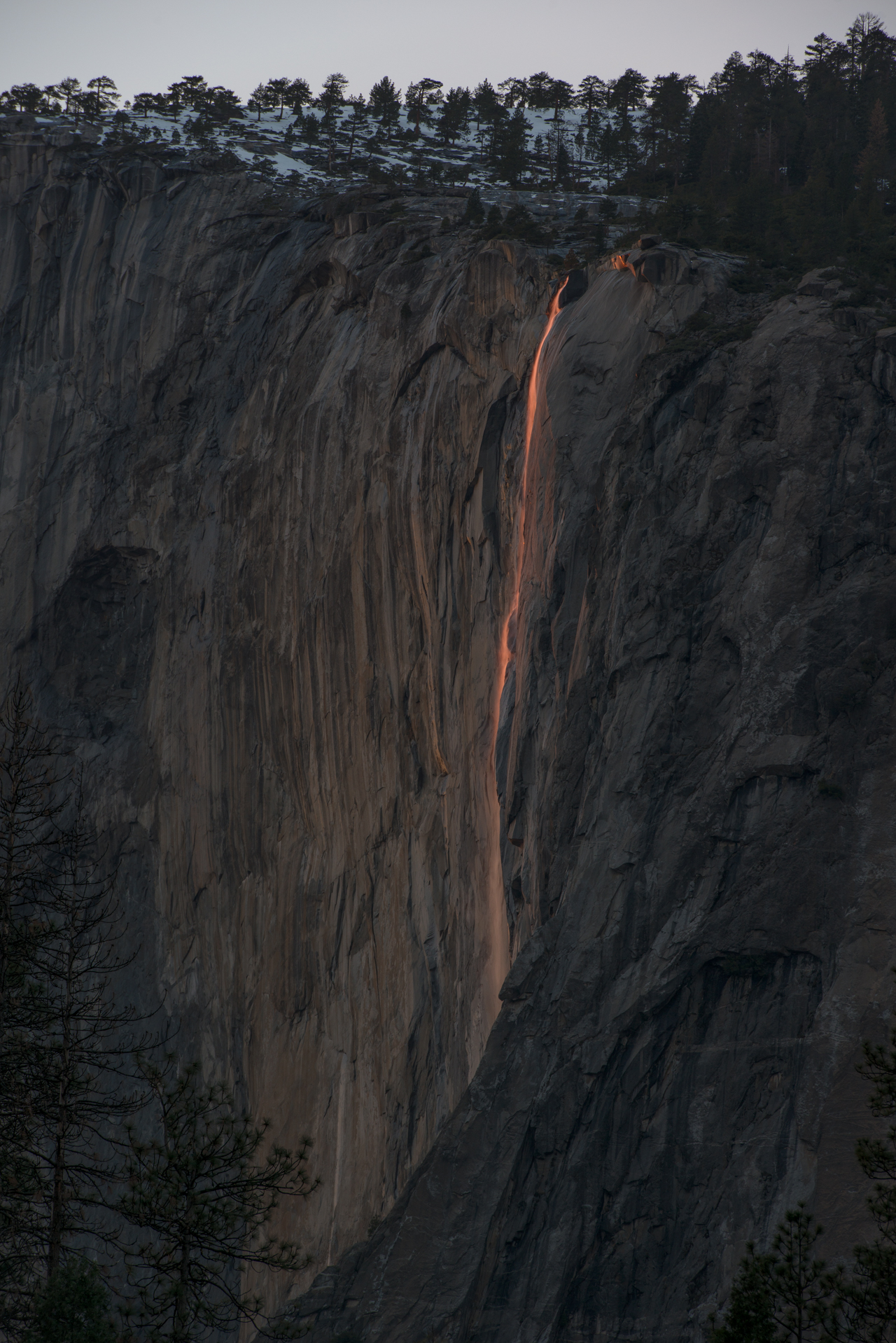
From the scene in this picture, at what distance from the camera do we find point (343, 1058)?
4381cm

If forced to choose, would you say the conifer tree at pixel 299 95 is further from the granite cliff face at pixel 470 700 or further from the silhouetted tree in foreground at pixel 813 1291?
the silhouetted tree in foreground at pixel 813 1291

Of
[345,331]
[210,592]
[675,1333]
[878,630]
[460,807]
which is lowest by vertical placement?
[675,1333]

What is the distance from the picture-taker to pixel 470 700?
40219 millimetres

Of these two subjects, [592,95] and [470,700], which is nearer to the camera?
[470,700]

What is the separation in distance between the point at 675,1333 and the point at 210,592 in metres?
35.1

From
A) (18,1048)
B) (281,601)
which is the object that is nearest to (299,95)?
(281,601)

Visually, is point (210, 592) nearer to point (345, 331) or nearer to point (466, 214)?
point (345, 331)

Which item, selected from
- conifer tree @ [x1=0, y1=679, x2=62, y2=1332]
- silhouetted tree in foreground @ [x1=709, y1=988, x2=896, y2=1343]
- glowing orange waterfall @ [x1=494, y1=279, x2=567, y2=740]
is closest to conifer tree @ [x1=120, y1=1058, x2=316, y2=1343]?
conifer tree @ [x1=0, y1=679, x2=62, y2=1332]

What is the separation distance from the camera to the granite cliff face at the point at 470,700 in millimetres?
26844

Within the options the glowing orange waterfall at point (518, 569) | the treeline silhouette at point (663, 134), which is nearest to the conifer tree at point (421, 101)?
the treeline silhouette at point (663, 134)

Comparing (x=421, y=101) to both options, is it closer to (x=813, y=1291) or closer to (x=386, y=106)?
(x=386, y=106)

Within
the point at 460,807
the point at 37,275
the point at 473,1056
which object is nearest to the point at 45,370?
the point at 37,275

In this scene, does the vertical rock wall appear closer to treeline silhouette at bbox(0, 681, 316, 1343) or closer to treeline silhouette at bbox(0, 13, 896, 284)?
treeline silhouette at bbox(0, 13, 896, 284)

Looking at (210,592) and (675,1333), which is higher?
(210,592)
